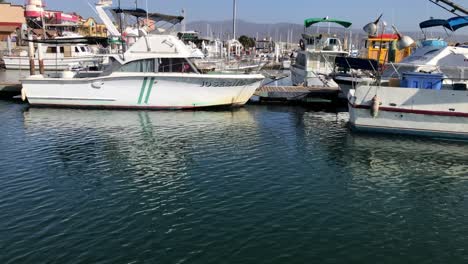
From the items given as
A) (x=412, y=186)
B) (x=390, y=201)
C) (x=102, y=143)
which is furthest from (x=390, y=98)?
(x=102, y=143)

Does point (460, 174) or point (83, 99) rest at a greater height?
point (83, 99)

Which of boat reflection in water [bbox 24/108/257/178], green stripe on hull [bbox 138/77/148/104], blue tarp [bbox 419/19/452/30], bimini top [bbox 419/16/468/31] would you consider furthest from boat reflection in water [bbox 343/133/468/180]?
green stripe on hull [bbox 138/77/148/104]

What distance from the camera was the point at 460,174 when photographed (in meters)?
14.4

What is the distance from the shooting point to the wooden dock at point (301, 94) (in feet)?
91.0

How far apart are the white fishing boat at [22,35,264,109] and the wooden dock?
9.51ft

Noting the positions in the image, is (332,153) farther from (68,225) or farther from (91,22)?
(91,22)

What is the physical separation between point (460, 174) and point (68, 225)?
1265 centimetres

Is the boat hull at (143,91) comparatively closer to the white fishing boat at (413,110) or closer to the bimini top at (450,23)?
the white fishing boat at (413,110)

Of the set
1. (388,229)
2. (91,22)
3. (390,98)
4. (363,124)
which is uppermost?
(91,22)

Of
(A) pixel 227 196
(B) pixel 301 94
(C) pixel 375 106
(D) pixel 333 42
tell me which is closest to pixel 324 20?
(D) pixel 333 42

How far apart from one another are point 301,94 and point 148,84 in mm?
10189

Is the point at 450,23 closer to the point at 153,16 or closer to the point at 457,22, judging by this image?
the point at 457,22

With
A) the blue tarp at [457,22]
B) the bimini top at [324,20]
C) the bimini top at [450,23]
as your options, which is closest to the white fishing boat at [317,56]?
the bimini top at [324,20]

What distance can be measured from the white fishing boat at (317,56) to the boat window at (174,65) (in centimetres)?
1122
